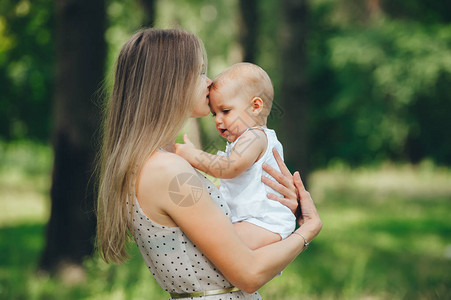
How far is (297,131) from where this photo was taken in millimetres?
8938

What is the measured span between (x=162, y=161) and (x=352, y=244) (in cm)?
730

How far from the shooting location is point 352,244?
865cm

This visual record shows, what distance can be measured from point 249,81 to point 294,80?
654cm

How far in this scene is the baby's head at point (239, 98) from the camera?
7.17 feet

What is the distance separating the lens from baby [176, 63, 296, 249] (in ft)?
6.55

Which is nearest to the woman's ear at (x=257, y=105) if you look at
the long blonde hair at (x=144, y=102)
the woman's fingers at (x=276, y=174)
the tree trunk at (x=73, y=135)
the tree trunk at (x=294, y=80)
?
the woman's fingers at (x=276, y=174)

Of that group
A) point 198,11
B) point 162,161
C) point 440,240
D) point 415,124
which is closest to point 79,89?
point 162,161

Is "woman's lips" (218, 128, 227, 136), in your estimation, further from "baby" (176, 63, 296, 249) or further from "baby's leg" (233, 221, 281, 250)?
"baby's leg" (233, 221, 281, 250)

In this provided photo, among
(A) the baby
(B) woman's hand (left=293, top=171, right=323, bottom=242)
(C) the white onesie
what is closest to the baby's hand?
(A) the baby

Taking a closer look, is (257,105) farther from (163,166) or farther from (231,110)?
(163,166)

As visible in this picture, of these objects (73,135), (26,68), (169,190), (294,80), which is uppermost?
(169,190)

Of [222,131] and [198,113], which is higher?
[198,113]

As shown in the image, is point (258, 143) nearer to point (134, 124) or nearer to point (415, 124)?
point (134, 124)

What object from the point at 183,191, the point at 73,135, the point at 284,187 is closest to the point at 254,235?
the point at 284,187
